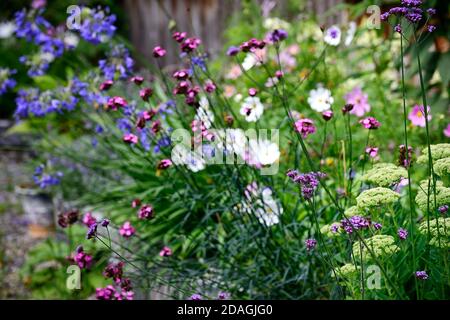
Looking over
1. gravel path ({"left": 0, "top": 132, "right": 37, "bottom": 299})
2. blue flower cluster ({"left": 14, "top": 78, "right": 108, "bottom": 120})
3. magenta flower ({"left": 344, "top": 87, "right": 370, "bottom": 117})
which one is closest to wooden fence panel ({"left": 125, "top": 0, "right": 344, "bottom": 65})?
gravel path ({"left": 0, "top": 132, "right": 37, "bottom": 299})

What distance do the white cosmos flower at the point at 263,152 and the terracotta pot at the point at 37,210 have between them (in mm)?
2252

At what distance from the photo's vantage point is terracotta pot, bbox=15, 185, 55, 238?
4.24m

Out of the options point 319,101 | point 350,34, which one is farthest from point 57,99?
point 350,34

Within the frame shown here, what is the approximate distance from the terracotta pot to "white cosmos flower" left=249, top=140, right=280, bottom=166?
7.39 feet

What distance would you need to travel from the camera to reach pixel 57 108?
2971 millimetres

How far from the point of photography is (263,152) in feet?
8.02

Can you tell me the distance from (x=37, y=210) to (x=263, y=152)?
2.36 m

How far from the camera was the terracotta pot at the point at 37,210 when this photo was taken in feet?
13.9

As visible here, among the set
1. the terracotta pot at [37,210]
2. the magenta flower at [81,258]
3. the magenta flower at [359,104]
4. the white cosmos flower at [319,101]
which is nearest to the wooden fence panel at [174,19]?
the terracotta pot at [37,210]

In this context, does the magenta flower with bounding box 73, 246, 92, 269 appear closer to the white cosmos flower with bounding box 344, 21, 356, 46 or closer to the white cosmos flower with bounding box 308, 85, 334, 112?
the white cosmos flower with bounding box 308, 85, 334, 112

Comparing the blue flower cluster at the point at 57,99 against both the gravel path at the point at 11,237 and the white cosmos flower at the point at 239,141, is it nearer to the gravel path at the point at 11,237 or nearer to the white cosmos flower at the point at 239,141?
the gravel path at the point at 11,237
